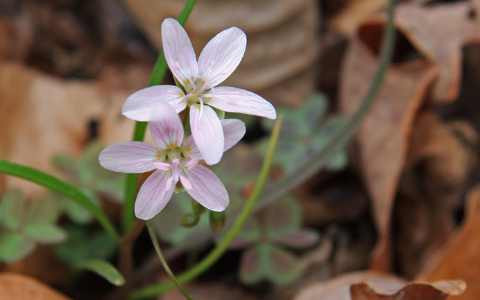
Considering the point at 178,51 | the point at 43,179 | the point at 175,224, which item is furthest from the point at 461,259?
the point at 43,179

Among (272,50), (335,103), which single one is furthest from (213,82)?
(335,103)

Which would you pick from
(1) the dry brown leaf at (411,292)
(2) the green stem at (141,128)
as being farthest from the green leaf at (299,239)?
(2) the green stem at (141,128)

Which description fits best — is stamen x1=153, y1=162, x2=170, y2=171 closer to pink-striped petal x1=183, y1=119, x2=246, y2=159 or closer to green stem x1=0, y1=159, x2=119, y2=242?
pink-striped petal x1=183, y1=119, x2=246, y2=159

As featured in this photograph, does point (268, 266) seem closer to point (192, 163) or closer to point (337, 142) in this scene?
point (337, 142)

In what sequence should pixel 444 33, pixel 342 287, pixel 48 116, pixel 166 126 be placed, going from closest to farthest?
pixel 166 126, pixel 342 287, pixel 444 33, pixel 48 116

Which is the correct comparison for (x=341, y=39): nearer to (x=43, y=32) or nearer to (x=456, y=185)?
(x=456, y=185)

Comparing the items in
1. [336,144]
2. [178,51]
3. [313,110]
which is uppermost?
[313,110]
